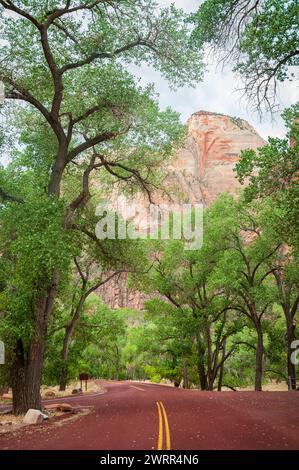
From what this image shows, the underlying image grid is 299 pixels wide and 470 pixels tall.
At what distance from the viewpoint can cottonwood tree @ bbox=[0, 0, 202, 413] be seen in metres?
13.4

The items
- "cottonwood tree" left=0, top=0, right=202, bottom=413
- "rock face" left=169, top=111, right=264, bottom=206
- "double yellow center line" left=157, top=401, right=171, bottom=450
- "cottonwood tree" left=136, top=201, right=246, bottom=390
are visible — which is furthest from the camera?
"rock face" left=169, top=111, right=264, bottom=206

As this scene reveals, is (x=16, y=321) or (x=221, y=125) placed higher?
(x=221, y=125)

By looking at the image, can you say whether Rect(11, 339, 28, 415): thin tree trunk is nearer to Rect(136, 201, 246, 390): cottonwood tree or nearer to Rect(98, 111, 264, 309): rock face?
Rect(136, 201, 246, 390): cottonwood tree

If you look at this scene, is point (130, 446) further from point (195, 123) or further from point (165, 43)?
point (195, 123)

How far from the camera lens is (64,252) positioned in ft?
40.8

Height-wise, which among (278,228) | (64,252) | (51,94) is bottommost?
(64,252)

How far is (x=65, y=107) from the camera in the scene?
17.2 m

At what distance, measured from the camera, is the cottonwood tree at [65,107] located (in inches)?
529

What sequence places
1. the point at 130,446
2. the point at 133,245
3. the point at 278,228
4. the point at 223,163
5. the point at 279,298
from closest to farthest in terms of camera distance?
the point at 130,446 → the point at 278,228 → the point at 133,245 → the point at 279,298 → the point at 223,163

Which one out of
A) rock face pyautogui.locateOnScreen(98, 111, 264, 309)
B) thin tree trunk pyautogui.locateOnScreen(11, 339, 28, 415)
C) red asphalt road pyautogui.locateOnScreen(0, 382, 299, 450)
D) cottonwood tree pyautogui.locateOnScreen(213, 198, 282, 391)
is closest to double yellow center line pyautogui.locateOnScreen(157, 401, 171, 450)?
red asphalt road pyautogui.locateOnScreen(0, 382, 299, 450)

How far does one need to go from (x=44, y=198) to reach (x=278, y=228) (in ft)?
24.4

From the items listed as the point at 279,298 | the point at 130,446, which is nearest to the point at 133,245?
the point at 130,446

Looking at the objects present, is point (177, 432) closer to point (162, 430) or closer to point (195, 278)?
point (162, 430)

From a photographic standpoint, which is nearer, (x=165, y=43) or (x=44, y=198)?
(x=44, y=198)
